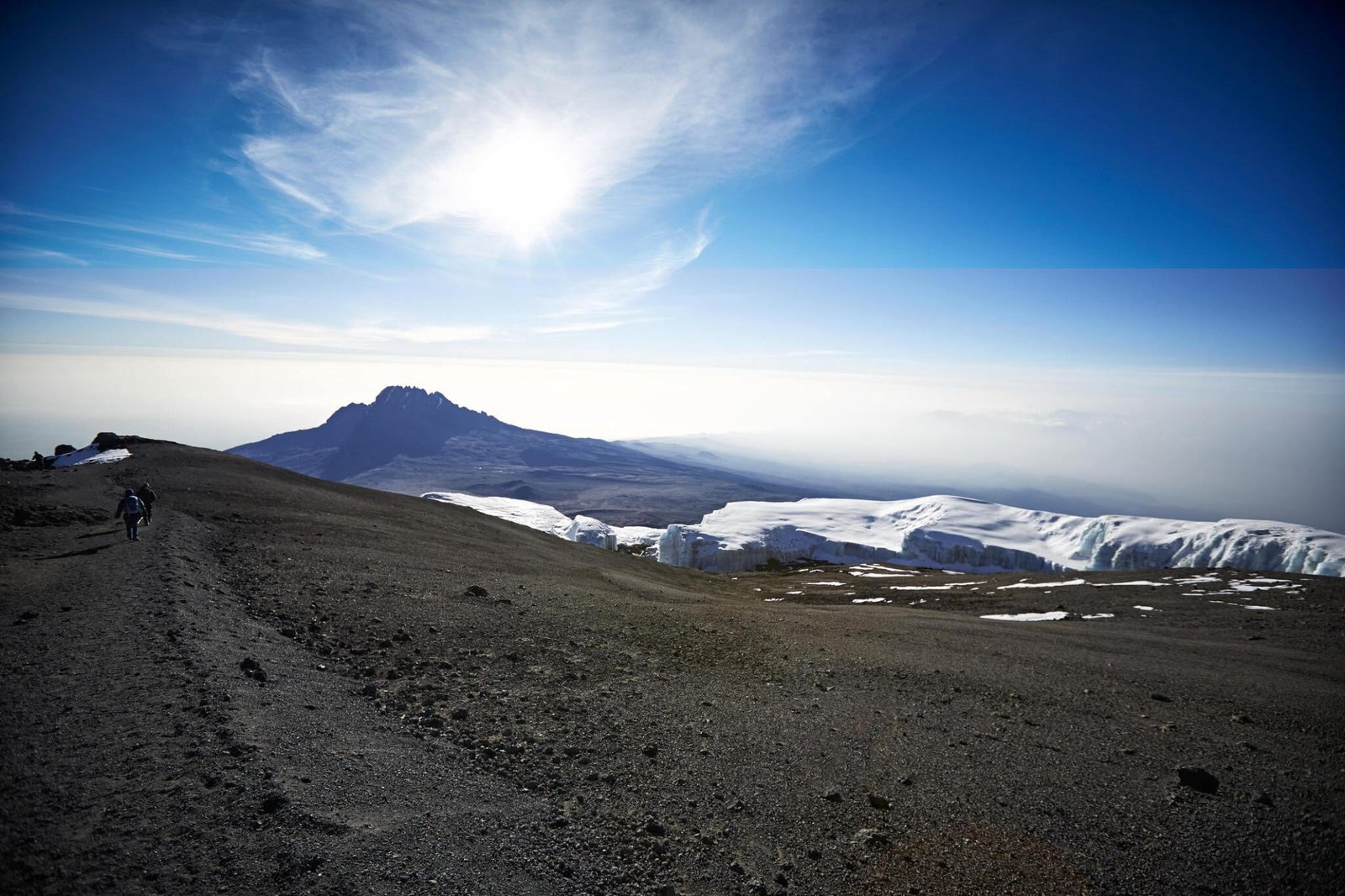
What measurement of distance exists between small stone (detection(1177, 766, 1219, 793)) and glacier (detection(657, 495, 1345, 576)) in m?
66.9

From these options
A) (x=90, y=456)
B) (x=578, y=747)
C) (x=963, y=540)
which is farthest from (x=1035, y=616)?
(x=963, y=540)

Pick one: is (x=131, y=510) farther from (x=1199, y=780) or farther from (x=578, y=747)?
(x=1199, y=780)

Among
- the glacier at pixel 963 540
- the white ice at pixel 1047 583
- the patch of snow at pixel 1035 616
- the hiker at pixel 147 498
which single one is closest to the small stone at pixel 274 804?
the hiker at pixel 147 498

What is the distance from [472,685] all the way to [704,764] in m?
4.44

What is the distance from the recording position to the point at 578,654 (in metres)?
12.5

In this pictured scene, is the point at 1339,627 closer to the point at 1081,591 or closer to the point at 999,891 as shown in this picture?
the point at 1081,591

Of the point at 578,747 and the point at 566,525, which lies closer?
the point at 578,747

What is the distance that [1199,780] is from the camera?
352 inches

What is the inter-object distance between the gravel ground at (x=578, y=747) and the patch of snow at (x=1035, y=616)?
986cm

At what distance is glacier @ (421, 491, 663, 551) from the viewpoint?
96.2 meters

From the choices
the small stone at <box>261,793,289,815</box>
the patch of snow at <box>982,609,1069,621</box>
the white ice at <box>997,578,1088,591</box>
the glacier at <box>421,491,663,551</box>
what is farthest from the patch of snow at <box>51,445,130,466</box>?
the white ice at <box>997,578,1088,591</box>

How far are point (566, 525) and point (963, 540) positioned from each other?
6818 centimetres

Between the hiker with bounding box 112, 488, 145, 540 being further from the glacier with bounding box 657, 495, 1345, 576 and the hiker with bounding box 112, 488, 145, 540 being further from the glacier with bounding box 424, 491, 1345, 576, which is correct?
the glacier with bounding box 657, 495, 1345, 576

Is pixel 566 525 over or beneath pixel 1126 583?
beneath
